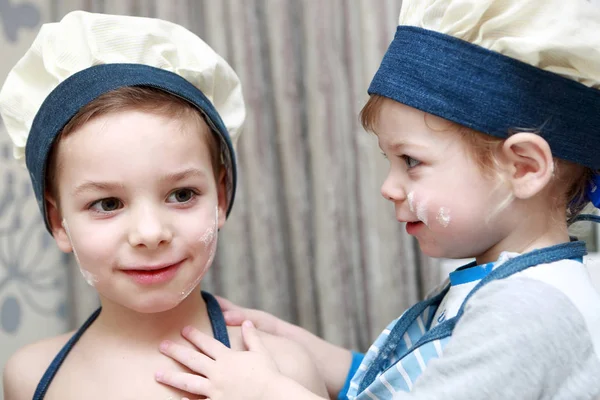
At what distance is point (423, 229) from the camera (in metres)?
1.10

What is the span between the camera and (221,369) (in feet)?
3.55

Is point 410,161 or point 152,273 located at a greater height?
point 410,161

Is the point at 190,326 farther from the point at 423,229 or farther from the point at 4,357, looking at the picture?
the point at 4,357

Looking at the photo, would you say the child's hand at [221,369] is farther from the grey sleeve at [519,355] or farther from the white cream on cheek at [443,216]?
the white cream on cheek at [443,216]

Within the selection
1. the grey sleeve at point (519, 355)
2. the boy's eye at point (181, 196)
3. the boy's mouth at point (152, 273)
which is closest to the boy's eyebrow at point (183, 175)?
the boy's eye at point (181, 196)

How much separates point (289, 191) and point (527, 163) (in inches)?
25.8

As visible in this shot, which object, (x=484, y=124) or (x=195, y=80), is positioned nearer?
(x=484, y=124)

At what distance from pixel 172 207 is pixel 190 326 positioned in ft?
0.77

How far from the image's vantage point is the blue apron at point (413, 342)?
0.99 metres

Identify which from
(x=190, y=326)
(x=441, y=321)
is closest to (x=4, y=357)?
(x=190, y=326)

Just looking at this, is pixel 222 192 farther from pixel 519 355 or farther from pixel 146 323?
pixel 519 355

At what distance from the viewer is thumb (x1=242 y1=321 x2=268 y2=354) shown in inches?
44.8

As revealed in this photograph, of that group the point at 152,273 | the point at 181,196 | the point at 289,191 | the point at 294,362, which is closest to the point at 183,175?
the point at 181,196

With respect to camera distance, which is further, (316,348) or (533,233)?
(316,348)
